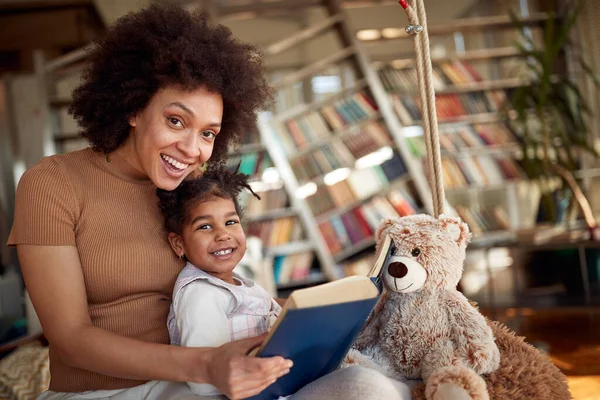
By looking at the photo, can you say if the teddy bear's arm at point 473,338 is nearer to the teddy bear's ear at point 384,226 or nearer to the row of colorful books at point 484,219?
the teddy bear's ear at point 384,226

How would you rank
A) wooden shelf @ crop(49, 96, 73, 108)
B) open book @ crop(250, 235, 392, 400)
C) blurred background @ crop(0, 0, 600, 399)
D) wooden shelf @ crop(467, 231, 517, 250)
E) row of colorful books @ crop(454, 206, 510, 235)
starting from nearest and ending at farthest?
open book @ crop(250, 235, 392, 400) < wooden shelf @ crop(467, 231, 517, 250) < blurred background @ crop(0, 0, 600, 399) < wooden shelf @ crop(49, 96, 73, 108) < row of colorful books @ crop(454, 206, 510, 235)

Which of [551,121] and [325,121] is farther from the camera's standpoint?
[325,121]

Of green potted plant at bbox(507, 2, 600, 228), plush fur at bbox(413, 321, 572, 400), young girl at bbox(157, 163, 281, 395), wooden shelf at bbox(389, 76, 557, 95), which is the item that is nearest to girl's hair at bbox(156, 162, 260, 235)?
young girl at bbox(157, 163, 281, 395)

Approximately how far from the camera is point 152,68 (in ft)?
3.77

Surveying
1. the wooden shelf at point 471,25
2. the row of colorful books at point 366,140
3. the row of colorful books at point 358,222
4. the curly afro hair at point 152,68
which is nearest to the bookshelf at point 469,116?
the wooden shelf at point 471,25

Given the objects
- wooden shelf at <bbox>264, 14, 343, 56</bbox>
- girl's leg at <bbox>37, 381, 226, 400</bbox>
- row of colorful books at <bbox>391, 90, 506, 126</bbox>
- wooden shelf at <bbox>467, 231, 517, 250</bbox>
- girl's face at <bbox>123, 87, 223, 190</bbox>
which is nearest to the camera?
girl's leg at <bbox>37, 381, 226, 400</bbox>

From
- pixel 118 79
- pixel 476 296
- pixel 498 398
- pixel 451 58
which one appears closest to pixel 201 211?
pixel 118 79

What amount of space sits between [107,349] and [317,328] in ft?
1.17

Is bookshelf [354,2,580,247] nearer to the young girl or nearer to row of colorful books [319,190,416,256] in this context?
row of colorful books [319,190,416,256]

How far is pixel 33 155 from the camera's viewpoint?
4.66 m

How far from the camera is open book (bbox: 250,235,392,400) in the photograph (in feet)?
2.60

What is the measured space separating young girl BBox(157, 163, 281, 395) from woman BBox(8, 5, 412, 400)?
42 millimetres

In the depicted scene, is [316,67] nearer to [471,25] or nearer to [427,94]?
[471,25]

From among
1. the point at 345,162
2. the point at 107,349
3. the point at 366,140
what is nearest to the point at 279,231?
Result: the point at 345,162
